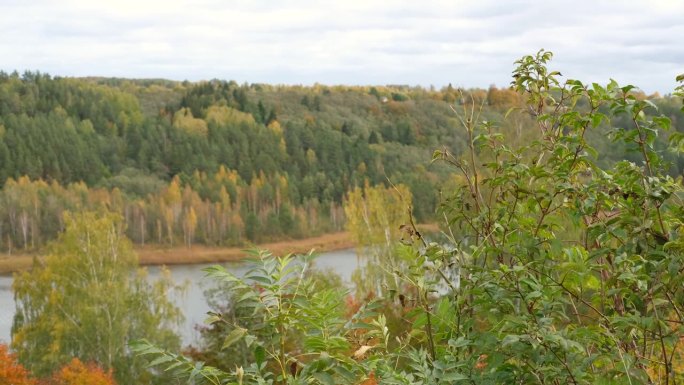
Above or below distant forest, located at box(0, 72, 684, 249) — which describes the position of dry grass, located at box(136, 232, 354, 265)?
below

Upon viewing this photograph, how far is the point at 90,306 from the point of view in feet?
87.4

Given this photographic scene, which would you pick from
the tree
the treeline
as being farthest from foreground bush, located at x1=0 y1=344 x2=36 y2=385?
the treeline

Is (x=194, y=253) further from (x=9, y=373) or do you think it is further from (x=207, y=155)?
(x=9, y=373)

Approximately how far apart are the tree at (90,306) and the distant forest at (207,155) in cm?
4118

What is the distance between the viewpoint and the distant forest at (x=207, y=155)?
264 ft

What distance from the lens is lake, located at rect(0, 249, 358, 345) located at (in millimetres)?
32562

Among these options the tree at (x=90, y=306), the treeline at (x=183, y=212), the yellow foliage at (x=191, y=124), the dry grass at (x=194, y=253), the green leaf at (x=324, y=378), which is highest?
the green leaf at (x=324, y=378)

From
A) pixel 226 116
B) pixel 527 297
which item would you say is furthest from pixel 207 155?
pixel 527 297

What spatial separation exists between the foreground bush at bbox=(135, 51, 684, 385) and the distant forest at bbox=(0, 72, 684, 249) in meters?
62.3

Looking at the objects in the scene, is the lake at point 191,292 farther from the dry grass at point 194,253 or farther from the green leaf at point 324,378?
the green leaf at point 324,378

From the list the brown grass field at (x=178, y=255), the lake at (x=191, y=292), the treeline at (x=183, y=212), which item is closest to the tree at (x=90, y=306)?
the lake at (x=191, y=292)

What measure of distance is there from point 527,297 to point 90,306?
2586 cm

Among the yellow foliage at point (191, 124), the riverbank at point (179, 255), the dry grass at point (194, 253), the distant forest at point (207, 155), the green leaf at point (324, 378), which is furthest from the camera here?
the yellow foliage at point (191, 124)

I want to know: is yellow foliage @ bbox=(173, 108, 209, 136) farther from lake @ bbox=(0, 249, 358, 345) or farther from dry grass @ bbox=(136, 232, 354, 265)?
lake @ bbox=(0, 249, 358, 345)
